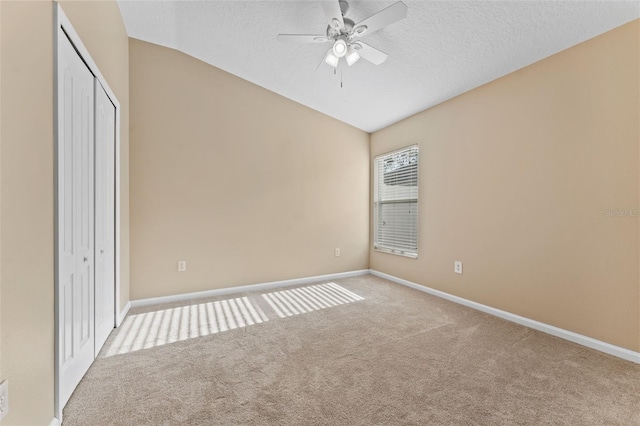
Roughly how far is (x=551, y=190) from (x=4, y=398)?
3602mm

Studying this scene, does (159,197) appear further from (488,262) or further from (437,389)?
(488,262)

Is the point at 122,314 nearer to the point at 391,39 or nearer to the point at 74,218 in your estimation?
the point at 74,218

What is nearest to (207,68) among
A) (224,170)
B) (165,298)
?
(224,170)

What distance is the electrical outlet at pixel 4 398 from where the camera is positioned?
38.6 inches

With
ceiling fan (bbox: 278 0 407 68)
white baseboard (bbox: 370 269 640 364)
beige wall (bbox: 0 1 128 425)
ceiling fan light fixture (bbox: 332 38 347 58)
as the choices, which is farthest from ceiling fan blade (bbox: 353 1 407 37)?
white baseboard (bbox: 370 269 640 364)

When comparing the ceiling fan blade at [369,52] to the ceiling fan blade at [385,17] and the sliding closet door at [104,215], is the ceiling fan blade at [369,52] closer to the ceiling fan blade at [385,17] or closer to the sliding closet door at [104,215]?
the ceiling fan blade at [385,17]

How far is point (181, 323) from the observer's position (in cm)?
264

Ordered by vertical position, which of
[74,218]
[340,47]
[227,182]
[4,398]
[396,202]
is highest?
[340,47]

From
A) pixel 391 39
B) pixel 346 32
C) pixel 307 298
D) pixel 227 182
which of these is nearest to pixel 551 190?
pixel 391 39

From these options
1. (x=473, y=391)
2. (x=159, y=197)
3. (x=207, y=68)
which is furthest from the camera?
(x=207, y=68)

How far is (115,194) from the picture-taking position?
255 cm

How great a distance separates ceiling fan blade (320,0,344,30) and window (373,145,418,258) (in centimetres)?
210

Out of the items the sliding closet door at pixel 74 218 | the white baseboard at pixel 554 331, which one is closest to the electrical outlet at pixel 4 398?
the sliding closet door at pixel 74 218

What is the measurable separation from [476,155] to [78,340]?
380 centimetres
